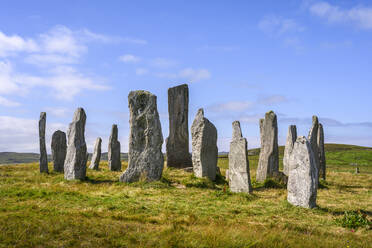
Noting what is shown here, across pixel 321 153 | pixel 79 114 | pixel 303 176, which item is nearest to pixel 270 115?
pixel 321 153

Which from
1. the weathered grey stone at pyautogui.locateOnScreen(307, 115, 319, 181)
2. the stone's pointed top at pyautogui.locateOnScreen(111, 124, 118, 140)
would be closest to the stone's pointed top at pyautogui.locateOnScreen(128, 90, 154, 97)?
the stone's pointed top at pyautogui.locateOnScreen(111, 124, 118, 140)

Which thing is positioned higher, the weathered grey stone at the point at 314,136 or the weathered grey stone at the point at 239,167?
the weathered grey stone at the point at 314,136

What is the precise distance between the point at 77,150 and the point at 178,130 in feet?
25.7

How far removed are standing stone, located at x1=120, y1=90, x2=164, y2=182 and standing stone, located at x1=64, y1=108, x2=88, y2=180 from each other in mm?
2416

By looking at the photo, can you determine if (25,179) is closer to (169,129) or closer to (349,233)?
(169,129)

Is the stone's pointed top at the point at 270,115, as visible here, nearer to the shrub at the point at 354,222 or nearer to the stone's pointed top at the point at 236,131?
the stone's pointed top at the point at 236,131

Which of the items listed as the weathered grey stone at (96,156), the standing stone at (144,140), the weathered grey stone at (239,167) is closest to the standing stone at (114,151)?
the weathered grey stone at (96,156)

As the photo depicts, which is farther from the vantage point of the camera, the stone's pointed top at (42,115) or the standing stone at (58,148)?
the standing stone at (58,148)

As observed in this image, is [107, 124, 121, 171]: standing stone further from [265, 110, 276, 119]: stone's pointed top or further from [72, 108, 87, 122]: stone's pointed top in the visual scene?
[265, 110, 276, 119]: stone's pointed top

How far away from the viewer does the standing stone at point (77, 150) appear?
16047 mm

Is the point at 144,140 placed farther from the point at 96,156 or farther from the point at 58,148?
the point at 96,156

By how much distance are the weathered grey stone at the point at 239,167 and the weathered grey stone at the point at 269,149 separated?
163 inches

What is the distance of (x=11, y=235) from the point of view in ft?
23.4

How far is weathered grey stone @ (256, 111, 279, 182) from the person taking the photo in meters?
17.7
